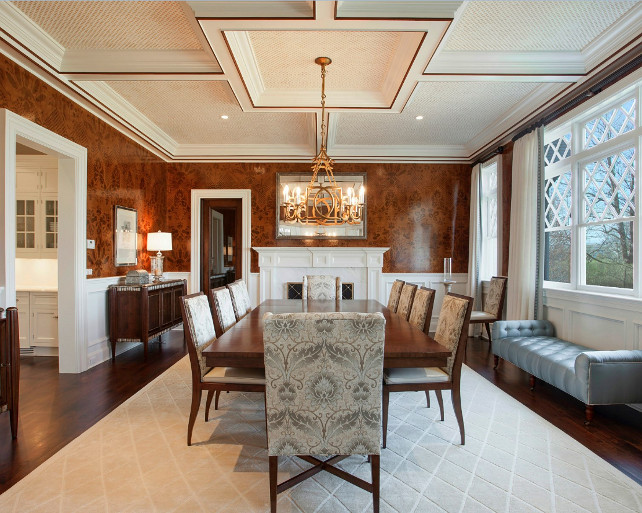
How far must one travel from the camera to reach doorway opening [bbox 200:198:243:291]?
6.21 metres

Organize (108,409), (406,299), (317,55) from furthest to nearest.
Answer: (406,299)
(317,55)
(108,409)

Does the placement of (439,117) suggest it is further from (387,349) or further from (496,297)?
(387,349)

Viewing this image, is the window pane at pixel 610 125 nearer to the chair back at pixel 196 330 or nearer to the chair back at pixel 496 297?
the chair back at pixel 496 297

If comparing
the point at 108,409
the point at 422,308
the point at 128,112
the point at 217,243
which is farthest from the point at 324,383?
the point at 217,243

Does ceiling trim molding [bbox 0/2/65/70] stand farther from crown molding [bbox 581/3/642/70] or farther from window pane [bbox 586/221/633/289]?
window pane [bbox 586/221/633/289]

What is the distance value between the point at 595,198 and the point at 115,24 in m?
4.34

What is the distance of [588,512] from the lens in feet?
5.65

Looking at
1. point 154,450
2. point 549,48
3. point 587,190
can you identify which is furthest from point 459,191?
point 154,450

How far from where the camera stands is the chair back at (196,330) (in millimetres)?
2355

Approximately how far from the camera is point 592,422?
2.68 metres

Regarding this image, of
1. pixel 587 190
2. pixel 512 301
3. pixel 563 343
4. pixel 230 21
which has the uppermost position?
pixel 230 21

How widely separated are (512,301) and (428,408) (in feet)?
6.91

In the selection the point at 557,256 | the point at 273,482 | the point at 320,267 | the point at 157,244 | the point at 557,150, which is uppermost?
the point at 557,150

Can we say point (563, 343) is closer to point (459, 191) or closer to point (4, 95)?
point (459, 191)
